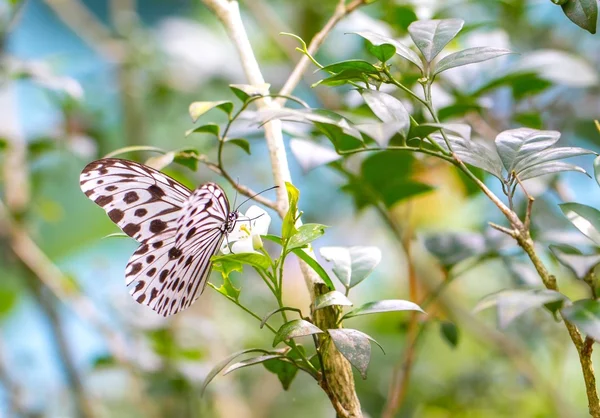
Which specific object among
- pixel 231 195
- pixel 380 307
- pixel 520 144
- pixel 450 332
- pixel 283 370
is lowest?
pixel 231 195

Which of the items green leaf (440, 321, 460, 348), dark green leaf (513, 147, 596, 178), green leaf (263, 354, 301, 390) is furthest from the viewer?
green leaf (440, 321, 460, 348)

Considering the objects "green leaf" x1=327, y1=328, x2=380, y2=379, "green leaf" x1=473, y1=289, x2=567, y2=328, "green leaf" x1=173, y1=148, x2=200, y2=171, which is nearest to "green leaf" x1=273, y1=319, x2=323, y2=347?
"green leaf" x1=327, y1=328, x2=380, y2=379

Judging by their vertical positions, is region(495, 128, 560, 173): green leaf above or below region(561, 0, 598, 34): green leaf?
below

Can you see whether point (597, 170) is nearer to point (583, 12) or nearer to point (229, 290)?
point (583, 12)

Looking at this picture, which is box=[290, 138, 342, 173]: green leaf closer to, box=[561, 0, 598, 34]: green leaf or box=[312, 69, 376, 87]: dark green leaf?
box=[312, 69, 376, 87]: dark green leaf

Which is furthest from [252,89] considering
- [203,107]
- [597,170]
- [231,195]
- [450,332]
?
[231,195]

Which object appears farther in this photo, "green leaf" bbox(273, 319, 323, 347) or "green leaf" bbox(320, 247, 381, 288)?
"green leaf" bbox(320, 247, 381, 288)
